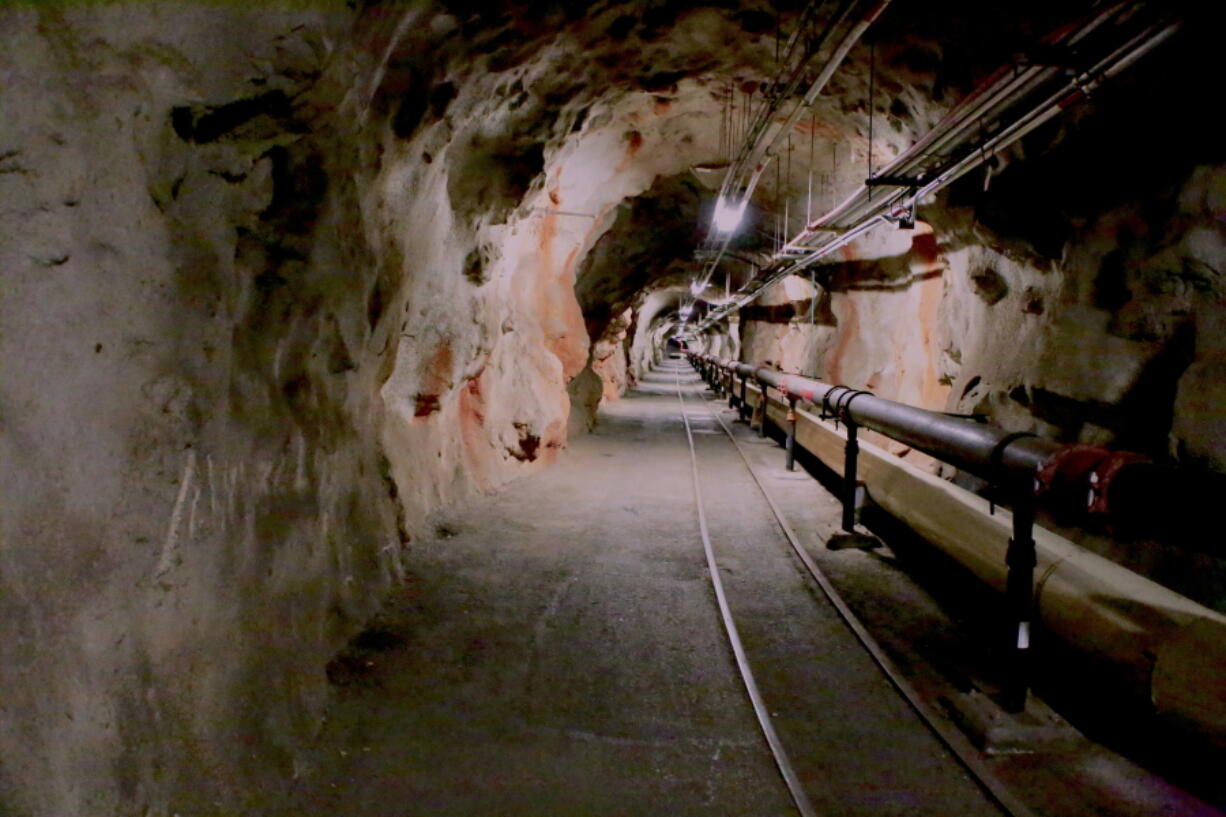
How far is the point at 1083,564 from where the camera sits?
14.7 feet

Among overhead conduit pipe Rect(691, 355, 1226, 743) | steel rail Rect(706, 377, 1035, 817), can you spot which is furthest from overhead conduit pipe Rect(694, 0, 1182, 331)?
steel rail Rect(706, 377, 1035, 817)

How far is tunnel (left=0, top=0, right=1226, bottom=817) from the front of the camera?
261 centimetres

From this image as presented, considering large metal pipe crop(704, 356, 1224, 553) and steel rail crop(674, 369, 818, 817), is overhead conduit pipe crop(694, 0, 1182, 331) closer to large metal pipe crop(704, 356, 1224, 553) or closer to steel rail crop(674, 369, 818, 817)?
large metal pipe crop(704, 356, 1224, 553)

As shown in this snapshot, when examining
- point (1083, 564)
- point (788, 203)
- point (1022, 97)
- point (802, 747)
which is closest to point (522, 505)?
point (802, 747)

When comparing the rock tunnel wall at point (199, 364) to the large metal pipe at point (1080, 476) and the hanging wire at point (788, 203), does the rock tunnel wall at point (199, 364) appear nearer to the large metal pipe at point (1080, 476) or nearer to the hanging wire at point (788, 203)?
the large metal pipe at point (1080, 476)

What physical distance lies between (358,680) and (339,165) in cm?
320

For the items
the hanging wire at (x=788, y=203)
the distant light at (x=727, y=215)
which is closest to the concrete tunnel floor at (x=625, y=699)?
the distant light at (x=727, y=215)

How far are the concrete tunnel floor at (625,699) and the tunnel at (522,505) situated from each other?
0.10ft

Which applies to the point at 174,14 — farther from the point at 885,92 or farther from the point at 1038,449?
the point at 885,92

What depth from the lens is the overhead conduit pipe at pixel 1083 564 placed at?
3.25 metres

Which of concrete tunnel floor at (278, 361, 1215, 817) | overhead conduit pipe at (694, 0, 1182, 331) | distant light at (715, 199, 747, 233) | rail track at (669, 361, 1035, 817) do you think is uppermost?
distant light at (715, 199, 747, 233)

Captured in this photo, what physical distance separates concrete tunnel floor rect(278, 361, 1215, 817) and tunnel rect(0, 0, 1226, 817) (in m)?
0.03

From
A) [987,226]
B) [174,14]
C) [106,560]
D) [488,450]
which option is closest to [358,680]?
[106,560]

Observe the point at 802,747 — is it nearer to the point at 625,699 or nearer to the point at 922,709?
the point at 922,709
